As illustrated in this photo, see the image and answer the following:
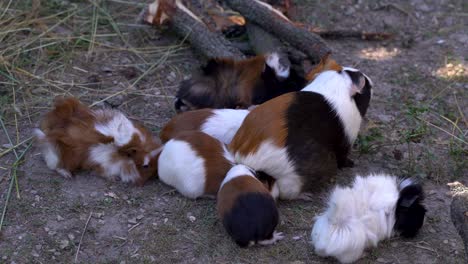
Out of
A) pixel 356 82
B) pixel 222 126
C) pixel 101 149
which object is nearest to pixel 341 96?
pixel 356 82

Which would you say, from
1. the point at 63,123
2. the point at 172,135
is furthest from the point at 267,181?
the point at 63,123

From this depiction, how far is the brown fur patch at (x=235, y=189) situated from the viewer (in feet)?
8.39

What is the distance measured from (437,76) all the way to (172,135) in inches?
71.9

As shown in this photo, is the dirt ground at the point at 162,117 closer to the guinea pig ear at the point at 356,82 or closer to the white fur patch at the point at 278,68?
the guinea pig ear at the point at 356,82

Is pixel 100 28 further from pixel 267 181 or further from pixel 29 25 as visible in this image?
pixel 267 181

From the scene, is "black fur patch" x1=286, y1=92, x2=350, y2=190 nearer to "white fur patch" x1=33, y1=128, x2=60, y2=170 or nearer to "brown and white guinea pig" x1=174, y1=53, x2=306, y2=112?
"brown and white guinea pig" x1=174, y1=53, x2=306, y2=112

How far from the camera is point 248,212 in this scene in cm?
251

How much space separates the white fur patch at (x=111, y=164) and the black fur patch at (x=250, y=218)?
2.11 feet

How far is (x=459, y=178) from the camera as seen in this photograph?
3111 mm

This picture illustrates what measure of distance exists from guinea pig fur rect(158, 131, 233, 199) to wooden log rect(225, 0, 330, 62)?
46.8 inches

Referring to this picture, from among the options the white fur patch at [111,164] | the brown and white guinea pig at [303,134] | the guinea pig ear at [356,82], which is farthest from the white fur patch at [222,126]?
the guinea pig ear at [356,82]

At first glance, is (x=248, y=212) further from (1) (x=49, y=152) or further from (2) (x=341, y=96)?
(1) (x=49, y=152)

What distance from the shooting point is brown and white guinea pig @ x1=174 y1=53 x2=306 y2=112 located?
343 cm

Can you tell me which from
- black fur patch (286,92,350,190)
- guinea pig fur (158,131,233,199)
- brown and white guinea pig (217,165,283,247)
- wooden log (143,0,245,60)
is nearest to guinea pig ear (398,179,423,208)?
black fur patch (286,92,350,190)
